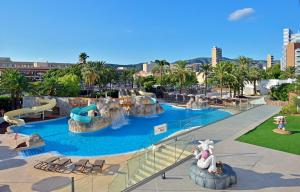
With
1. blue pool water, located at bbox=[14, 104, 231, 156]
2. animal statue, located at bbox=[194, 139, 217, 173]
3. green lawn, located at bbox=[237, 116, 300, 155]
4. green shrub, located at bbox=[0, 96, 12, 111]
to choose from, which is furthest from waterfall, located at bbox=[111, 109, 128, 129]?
animal statue, located at bbox=[194, 139, 217, 173]

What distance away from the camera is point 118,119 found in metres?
35.0

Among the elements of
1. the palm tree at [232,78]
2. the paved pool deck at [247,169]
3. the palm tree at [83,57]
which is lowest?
the paved pool deck at [247,169]

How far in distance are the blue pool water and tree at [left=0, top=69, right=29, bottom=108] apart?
23.6ft

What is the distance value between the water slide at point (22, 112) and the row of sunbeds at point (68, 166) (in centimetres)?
1701

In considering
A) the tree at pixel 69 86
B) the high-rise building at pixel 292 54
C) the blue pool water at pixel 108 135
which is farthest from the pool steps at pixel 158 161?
the high-rise building at pixel 292 54

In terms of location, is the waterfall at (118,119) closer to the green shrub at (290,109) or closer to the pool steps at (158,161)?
the green shrub at (290,109)

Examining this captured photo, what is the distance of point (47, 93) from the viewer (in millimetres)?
45719

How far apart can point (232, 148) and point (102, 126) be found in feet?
61.8

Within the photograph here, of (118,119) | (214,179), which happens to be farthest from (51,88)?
(214,179)

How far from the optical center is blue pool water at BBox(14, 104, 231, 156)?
71.4 feet

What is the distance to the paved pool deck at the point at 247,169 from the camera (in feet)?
36.6

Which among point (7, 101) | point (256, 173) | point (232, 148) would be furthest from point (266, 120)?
point (7, 101)

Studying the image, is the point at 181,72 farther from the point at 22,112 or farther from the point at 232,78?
the point at 22,112

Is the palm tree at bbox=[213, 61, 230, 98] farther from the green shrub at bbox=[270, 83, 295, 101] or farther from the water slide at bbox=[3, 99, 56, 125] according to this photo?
the water slide at bbox=[3, 99, 56, 125]
